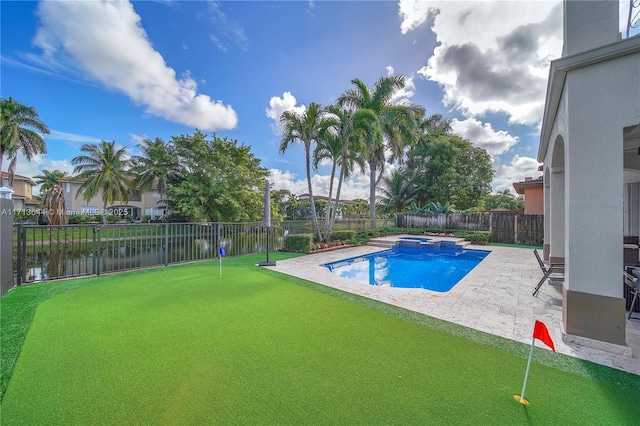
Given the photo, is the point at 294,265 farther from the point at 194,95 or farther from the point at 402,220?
the point at 402,220

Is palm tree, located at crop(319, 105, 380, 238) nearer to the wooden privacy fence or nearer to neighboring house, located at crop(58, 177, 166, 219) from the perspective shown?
the wooden privacy fence

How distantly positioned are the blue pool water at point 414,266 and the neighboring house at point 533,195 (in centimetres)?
744

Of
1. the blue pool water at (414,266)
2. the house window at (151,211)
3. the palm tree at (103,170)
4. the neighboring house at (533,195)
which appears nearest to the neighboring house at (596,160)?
the blue pool water at (414,266)

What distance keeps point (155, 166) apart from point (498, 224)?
29.0 metres

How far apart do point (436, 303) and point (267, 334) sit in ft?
10.5

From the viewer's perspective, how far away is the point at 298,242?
37.1 ft

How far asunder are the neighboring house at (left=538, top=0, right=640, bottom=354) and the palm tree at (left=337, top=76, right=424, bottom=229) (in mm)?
8226

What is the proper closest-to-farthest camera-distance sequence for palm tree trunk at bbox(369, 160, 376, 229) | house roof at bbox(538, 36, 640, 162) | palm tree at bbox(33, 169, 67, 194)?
house roof at bbox(538, 36, 640, 162) < palm tree trunk at bbox(369, 160, 376, 229) < palm tree at bbox(33, 169, 67, 194)

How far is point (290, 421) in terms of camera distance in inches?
71.6

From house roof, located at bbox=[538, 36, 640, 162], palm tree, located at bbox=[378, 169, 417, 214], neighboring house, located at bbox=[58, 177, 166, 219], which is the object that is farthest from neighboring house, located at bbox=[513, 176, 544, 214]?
neighboring house, located at bbox=[58, 177, 166, 219]

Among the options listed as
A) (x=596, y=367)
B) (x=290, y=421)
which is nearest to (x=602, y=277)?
(x=596, y=367)

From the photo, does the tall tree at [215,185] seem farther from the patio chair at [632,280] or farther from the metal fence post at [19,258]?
the patio chair at [632,280]

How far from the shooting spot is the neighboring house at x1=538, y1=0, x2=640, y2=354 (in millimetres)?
2973

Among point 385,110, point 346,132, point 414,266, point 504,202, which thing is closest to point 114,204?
point 346,132
